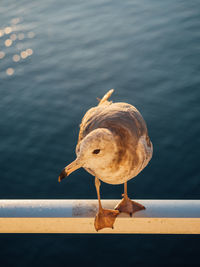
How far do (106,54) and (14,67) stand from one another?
3.00 meters

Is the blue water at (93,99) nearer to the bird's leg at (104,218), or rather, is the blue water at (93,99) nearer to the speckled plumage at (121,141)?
the bird's leg at (104,218)

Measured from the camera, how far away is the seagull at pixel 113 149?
270 centimetres

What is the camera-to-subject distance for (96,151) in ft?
8.98

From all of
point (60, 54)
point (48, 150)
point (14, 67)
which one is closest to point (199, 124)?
point (48, 150)

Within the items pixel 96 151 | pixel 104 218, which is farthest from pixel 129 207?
pixel 96 151

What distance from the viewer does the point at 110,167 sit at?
2.91 metres

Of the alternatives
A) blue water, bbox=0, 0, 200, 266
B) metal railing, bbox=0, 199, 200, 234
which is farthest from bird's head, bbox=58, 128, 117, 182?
blue water, bbox=0, 0, 200, 266

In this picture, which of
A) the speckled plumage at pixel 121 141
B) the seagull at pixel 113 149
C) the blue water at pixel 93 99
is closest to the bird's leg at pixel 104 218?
the seagull at pixel 113 149

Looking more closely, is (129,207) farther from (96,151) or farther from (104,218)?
(96,151)

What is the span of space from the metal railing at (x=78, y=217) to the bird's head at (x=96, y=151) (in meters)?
0.36

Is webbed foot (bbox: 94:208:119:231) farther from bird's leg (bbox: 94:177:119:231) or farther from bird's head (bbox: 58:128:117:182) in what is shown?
bird's head (bbox: 58:128:117:182)

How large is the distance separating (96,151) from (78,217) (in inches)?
22.1
